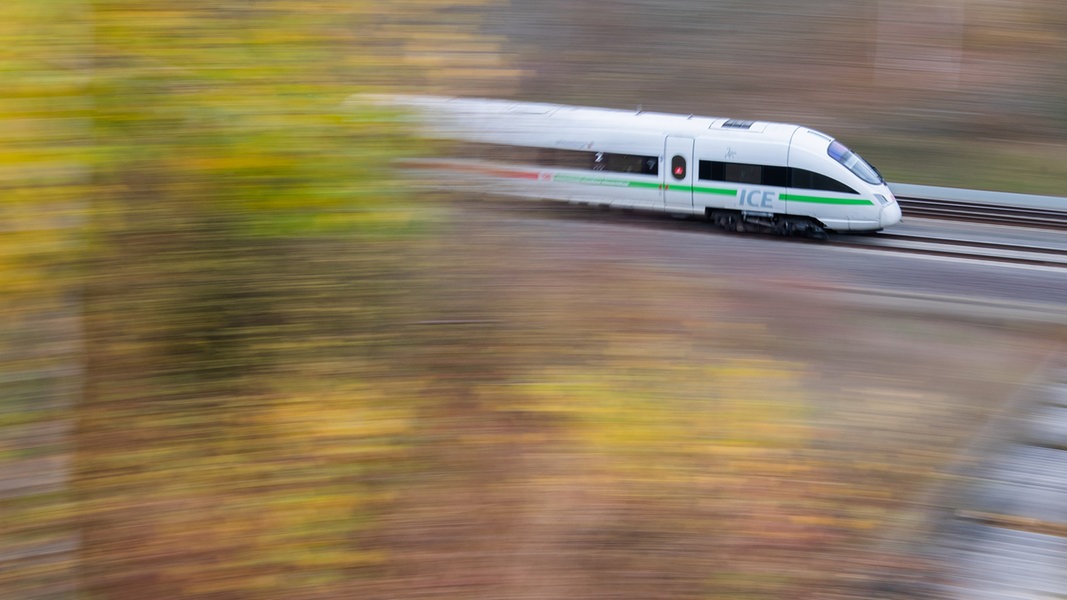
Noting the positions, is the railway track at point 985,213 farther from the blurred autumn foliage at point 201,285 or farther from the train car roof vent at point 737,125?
Result: the blurred autumn foliage at point 201,285

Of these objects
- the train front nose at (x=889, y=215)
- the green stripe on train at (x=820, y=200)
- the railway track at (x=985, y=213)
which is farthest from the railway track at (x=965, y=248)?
the railway track at (x=985, y=213)

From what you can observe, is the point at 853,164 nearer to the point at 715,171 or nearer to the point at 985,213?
the point at 715,171

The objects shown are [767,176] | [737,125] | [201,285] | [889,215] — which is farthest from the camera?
[737,125]

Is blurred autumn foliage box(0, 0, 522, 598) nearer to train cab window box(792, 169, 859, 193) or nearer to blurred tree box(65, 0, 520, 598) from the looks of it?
blurred tree box(65, 0, 520, 598)

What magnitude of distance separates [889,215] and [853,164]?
36.1 inches

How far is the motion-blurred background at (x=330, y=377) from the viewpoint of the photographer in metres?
4.44

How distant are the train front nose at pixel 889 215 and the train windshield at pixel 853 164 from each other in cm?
40

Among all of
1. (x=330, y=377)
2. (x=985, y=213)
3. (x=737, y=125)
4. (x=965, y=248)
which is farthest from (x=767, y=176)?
(x=330, y=377)

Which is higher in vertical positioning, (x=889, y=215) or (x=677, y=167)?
(x=677, y=167)

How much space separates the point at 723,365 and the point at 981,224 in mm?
7433

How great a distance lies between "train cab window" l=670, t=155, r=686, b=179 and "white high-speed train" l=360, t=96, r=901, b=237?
15mm

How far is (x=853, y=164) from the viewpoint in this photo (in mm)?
12711

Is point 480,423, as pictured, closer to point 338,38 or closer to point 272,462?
point 272,462

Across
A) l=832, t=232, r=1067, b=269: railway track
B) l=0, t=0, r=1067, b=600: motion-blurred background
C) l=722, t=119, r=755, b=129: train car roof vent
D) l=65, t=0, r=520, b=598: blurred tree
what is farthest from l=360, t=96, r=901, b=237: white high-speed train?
l=65, t=0, r=520, b=598: blurred tree
